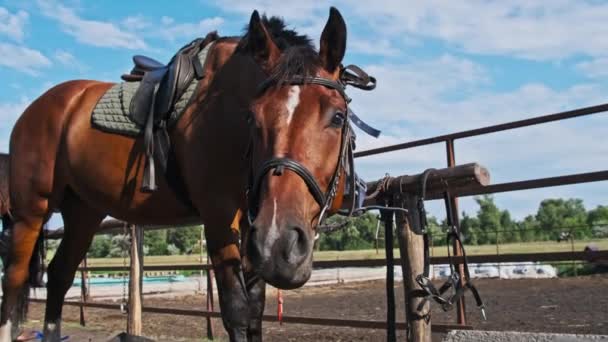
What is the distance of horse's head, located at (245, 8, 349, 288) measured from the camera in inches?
69.7

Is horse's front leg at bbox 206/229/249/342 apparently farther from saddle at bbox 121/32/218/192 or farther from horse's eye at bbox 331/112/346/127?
horse's eye at bbox 331/112/346/127

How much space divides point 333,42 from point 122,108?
A: 55.0 inches

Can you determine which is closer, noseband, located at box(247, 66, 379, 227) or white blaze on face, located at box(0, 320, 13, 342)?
noseband, located at box(247, 66, 379, 227)

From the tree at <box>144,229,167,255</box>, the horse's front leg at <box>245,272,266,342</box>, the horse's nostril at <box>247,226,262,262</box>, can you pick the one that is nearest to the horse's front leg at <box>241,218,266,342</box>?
the horse's front leg at <box>245,272,266,342</box>

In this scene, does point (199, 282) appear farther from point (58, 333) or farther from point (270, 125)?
point (270, 125)

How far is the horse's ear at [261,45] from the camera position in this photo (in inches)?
90.9

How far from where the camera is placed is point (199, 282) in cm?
1912

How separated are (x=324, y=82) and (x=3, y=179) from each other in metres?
4.45

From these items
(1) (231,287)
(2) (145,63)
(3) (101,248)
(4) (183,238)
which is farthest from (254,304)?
(3) (101,248)

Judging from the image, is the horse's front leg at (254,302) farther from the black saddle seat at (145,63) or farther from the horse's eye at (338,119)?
the black saddle seat at (145,63)

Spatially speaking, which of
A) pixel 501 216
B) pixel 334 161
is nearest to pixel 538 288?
pixel 334 161

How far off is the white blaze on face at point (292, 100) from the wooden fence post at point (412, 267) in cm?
108

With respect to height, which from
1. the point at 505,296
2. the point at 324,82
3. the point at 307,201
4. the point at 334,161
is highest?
the point at 324,82

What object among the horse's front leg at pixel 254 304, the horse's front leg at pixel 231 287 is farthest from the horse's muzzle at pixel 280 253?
the horse's front leg at pixel 254 304
